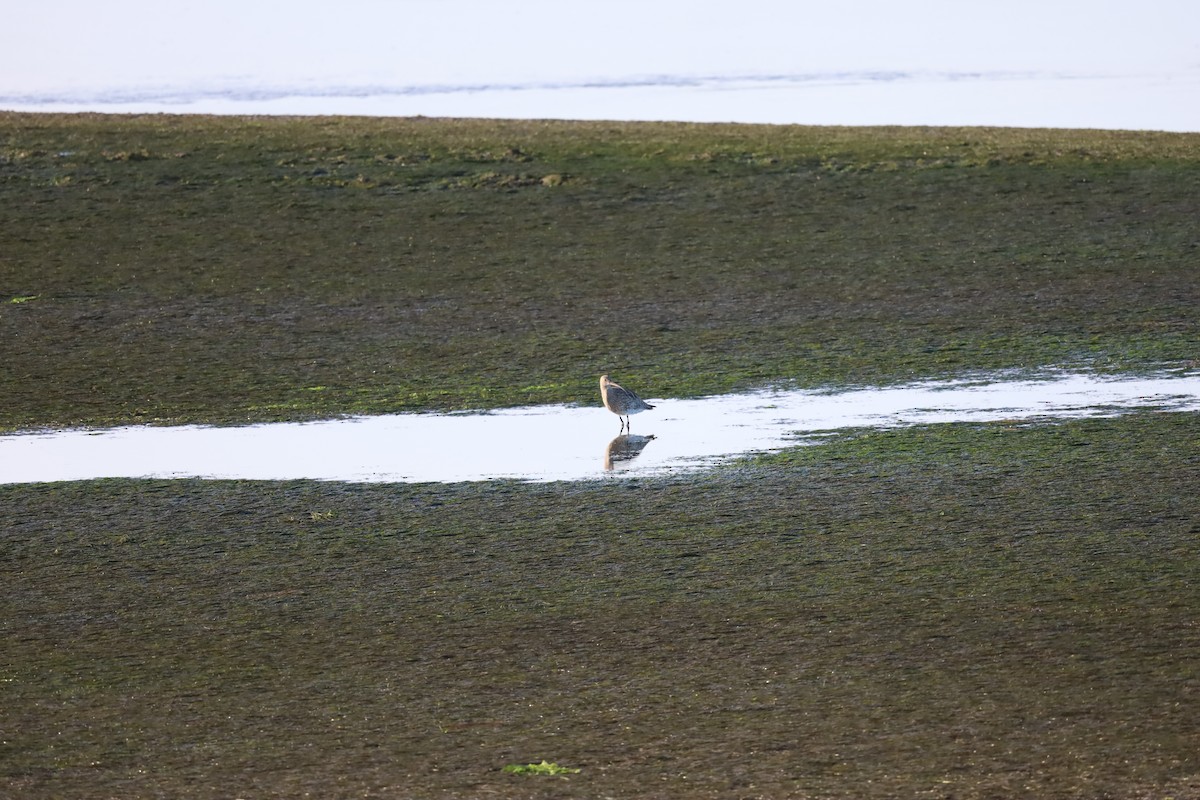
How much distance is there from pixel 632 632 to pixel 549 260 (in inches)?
527

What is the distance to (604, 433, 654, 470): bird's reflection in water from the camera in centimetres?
1172

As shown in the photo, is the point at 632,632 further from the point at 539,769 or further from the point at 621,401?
the point at 621,401

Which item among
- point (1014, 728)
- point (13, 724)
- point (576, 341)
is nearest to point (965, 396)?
point (576, 341)

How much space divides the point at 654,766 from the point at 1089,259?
15.0 meters

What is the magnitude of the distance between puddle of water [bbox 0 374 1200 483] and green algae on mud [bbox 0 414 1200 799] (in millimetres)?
530

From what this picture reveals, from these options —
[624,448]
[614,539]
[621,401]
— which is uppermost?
[621,401]

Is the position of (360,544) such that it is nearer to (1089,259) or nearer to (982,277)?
(982,277)

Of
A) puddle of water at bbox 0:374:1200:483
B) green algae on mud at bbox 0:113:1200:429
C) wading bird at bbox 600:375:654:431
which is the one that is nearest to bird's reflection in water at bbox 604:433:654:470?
puddle of water at bbox 0:374:1200:483

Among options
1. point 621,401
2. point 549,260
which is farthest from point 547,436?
point 549,260

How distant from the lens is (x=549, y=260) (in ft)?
68.4

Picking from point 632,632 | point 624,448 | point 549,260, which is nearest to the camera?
point 632,632

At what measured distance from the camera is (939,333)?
53.6 feet

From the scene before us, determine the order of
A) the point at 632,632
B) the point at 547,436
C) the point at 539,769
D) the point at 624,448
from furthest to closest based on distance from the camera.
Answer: the point at 547,436 < the point at 624,448 < the point at 632,632 < the point at 539,769

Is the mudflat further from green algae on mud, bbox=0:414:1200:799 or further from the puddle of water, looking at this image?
the puddle of water
